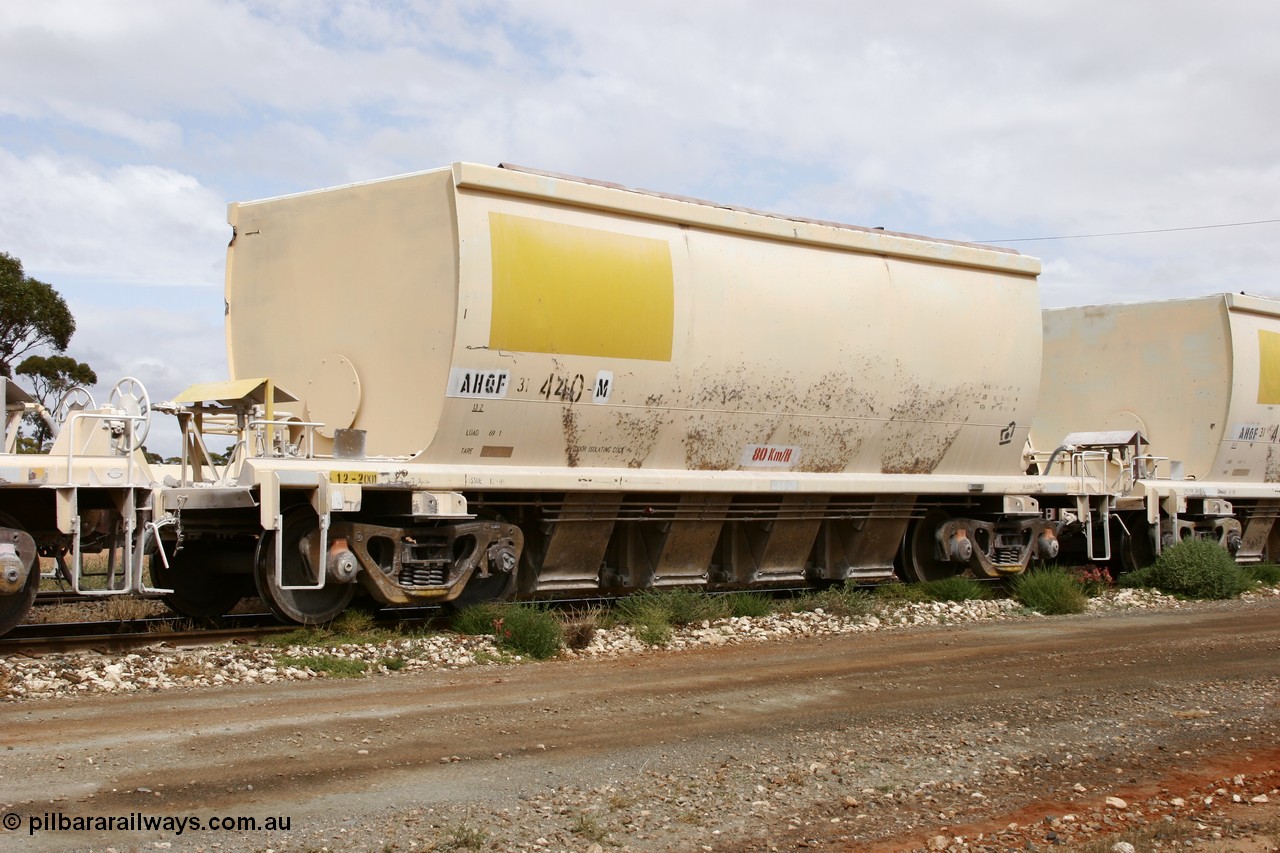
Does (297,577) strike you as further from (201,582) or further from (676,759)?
(676,759)

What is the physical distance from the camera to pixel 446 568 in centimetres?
1060

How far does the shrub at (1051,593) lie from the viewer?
44.3 feet

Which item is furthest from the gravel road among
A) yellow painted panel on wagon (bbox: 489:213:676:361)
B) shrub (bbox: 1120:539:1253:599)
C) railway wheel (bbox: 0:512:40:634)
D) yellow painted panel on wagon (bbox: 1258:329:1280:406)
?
yellow painted panel on wagon (bbox: 1258:329:1280:406)

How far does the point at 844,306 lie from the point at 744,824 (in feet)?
27.5

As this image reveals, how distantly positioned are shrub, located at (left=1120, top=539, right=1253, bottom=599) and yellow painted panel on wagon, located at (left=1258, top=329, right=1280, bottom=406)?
3421 millimetres

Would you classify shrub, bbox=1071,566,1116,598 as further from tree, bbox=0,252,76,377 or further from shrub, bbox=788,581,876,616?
tree, bbox=0,252,76,377


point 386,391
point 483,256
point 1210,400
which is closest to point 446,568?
point 386,391

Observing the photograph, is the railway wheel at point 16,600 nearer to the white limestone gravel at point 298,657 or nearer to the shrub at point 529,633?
the white limestone gravel at point 298,657

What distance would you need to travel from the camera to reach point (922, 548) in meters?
14.9

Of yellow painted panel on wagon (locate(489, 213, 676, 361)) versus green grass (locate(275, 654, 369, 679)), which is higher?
yellow painted panel on wagon (locate(489, 213, 676, 361))

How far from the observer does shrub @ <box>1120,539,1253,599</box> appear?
49.8 ft

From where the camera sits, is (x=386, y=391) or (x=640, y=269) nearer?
(x=386, y=391)

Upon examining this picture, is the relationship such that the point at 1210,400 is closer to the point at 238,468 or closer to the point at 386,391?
the point at 386,391

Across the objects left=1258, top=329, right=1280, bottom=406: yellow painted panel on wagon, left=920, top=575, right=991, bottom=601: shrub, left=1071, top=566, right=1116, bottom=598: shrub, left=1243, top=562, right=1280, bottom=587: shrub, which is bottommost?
left=1243, top=562, right=1280, bottom=587: shrub
